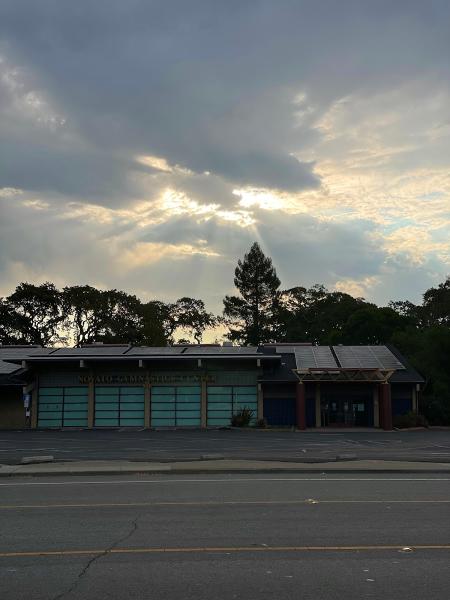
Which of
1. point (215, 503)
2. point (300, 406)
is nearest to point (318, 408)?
point (300, 406)

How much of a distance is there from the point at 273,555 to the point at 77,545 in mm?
2628

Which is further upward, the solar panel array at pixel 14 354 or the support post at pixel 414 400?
the solar panel array at pixel 14 354

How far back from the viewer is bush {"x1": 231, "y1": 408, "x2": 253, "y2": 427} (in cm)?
4422

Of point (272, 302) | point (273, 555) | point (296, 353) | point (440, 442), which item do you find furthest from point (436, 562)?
point (272, 302)

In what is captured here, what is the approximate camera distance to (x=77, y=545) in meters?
8.32

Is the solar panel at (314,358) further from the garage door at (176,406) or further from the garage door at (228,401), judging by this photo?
the garage door at (176,406)

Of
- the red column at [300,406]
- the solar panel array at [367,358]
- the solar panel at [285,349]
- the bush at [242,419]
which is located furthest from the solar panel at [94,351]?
the solar panel array at [367,358]

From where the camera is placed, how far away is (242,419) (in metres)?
44.2

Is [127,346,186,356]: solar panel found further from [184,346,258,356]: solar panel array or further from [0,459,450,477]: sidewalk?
[0,459,450,477]: sidewalk

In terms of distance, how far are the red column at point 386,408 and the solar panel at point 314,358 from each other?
3.73 metres

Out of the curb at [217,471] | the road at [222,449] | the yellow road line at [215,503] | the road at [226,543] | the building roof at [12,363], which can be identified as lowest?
the road at [222,449]

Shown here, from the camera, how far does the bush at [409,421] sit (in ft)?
141

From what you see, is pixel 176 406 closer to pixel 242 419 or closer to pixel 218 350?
pixel 242 419

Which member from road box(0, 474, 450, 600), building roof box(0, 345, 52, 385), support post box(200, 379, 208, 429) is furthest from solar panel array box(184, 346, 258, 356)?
road box(0, 474, 450, 600)
